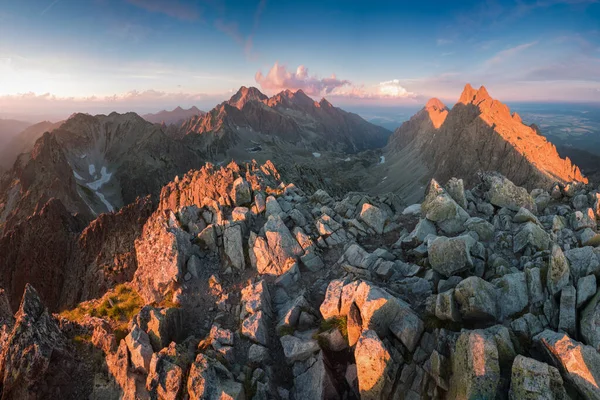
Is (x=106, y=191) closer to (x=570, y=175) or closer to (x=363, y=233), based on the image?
(x=363, y=233)

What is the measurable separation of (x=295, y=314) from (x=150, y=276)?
13152mm

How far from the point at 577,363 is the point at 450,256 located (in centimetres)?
746

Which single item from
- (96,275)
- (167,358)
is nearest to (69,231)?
(96,275)

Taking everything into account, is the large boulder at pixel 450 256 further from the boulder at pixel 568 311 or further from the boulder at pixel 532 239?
the boulder at pixel 568 311

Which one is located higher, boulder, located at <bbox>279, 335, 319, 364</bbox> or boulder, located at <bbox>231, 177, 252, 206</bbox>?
boulder, located at <bbox>231, 177, 252, 206</bbox>

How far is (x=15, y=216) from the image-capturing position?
355 ft

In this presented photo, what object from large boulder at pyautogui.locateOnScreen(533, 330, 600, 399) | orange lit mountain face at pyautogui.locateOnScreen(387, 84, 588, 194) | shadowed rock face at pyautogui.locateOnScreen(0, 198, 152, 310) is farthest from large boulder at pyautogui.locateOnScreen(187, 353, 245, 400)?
orange lit mountain face at pyautogui.locateOnScreen(387, 84, 588, 194)

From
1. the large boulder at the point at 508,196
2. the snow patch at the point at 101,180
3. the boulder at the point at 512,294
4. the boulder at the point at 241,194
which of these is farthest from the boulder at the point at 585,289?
the snow patch at the point at 101,180

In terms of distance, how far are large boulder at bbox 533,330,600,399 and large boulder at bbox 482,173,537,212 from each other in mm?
15702

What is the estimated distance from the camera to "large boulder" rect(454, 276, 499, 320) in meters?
12.7

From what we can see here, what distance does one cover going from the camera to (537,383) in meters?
9.25

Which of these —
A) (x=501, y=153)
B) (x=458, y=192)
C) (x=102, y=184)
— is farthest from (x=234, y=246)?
(x=102, y=184)

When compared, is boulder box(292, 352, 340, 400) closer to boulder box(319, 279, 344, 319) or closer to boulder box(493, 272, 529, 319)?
boulder box(319, 279, 344, 319)

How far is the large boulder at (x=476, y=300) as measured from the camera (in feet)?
41.6
